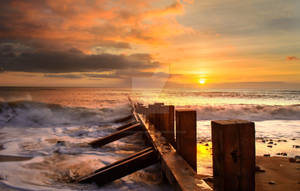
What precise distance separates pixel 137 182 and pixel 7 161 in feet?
11.5

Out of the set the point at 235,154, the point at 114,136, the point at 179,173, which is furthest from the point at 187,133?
the point at 114,136

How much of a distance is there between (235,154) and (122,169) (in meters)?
2.07

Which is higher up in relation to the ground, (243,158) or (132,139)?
(243,158)

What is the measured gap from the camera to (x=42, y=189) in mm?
3420

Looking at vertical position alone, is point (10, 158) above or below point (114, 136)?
below

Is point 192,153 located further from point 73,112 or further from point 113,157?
point 73,112

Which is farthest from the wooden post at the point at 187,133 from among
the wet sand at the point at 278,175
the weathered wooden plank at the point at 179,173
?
the wet sand at the point at 278,175

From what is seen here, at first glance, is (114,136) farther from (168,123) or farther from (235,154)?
(235,154)

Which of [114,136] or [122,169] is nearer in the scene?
[122,169]

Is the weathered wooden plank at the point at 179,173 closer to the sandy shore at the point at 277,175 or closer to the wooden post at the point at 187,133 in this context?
the wooden post at the point at 187,133

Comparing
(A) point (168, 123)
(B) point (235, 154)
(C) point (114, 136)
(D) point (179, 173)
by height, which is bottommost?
(C) point (114, 136)

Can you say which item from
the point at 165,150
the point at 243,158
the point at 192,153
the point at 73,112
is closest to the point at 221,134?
the point at 243,158

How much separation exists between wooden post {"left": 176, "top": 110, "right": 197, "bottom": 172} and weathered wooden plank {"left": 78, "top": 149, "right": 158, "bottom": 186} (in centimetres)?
65

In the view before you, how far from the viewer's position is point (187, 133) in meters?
2.81
